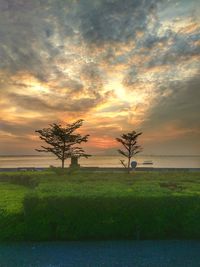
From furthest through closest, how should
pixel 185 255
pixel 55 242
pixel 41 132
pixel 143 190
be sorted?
pixel 41 132, pixel 143 190, pixel 55 242, pixel 185 255

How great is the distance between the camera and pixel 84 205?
1132cm

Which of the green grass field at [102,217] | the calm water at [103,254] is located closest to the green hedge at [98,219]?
the green grass field at [102,217]

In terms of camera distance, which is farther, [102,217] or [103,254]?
Answer: [102,217]

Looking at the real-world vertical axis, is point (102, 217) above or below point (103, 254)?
above

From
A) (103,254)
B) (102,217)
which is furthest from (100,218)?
(103,254)

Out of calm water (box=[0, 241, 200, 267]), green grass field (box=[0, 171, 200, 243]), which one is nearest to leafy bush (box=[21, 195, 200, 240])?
green grass field (box=[0, 171, 200, 243])

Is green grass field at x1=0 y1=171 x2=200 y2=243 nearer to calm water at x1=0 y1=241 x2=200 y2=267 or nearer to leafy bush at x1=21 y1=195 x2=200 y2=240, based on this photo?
leafy bush at x1=21 y1=195 x2=200 y2=240

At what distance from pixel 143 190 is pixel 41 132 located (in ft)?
53.9

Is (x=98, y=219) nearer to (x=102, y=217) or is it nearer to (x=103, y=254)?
(x=102, y=217)

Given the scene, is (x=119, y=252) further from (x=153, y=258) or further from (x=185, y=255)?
(x=185, y=255)

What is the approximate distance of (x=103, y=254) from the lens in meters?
9.82

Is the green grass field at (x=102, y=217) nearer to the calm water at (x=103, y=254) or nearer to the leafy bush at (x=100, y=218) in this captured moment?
the leafy bush at (x=100, y=218)

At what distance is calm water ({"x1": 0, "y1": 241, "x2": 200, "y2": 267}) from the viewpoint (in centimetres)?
907

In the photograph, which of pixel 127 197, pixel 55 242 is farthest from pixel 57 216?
pixel 127 197
